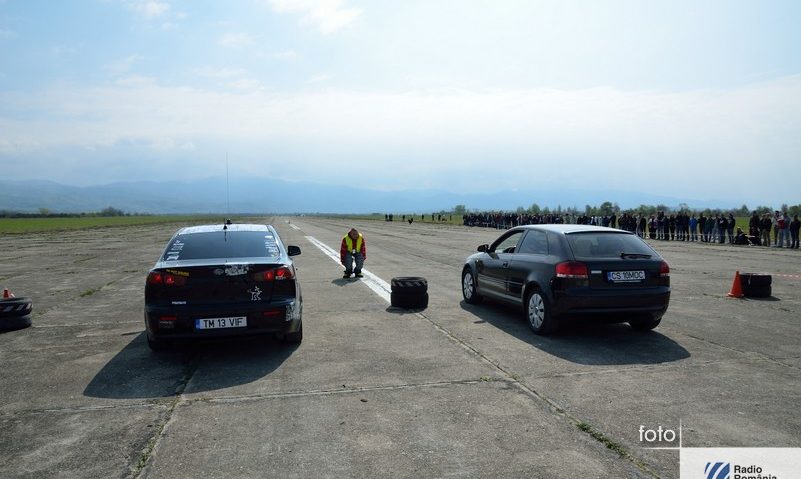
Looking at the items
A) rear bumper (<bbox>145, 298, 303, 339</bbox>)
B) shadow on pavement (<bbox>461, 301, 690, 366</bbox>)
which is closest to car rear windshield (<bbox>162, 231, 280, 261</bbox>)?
rear bumper (<bbox>145, 298, 303, 339</bbox>)

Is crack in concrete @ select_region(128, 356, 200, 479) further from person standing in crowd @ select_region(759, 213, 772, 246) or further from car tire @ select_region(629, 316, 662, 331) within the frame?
person standing in crowd @ select_region(759, 213, 772, 246)

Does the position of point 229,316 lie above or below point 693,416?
above

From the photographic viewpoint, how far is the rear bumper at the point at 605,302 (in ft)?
24.9

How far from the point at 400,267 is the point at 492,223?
47099 millimetres

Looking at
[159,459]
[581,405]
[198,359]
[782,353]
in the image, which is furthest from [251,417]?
[782,353]

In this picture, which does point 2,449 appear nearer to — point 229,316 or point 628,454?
point 229,316

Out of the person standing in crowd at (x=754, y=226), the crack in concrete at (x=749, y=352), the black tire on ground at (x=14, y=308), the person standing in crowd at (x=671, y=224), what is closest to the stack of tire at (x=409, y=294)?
the crack in concrete at (x=749, y=352)

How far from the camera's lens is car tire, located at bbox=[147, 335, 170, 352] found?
683 cm

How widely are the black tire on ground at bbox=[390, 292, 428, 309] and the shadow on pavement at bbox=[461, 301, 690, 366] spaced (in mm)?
1221

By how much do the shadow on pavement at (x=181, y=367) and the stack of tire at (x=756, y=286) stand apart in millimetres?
9409

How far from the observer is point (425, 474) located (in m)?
3.86

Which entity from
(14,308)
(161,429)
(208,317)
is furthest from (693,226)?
(161,429)

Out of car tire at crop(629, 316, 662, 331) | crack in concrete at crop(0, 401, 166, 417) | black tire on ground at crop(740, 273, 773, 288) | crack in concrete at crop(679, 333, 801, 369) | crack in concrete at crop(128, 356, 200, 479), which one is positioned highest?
black tire on ground at crop(740, 273, 773, 288)

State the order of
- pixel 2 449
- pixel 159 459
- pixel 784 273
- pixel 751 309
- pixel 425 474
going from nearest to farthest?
pixel 425 474 → pixel 159 459 → pixel 2 449 → pixel 751 309 → pixel 784 273
